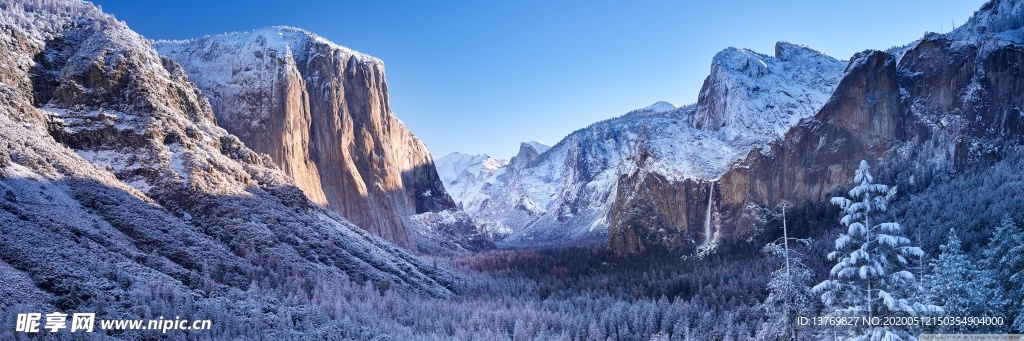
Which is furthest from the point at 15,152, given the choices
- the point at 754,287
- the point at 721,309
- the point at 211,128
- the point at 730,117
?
the point at 730,117

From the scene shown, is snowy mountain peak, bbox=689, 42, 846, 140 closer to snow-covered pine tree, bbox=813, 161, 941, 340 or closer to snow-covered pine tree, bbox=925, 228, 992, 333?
snow-covered pine tree, bbox=925, 228, 992, 333

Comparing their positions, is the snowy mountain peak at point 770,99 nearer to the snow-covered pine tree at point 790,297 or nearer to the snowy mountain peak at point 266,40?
the snowy mountain peak at point 266,40

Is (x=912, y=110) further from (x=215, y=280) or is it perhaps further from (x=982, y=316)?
(x=215, y=280)

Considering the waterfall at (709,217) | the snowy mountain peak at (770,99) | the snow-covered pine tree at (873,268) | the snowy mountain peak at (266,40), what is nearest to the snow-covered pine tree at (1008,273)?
the snow-covered pine tree at (873,268)

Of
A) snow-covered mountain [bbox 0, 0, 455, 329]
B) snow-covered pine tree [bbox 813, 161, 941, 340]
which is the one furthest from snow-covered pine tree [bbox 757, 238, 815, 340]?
snow-covered mountain [bbox 0, 0, 455, 329]

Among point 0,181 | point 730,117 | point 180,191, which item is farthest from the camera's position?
point 730,117
